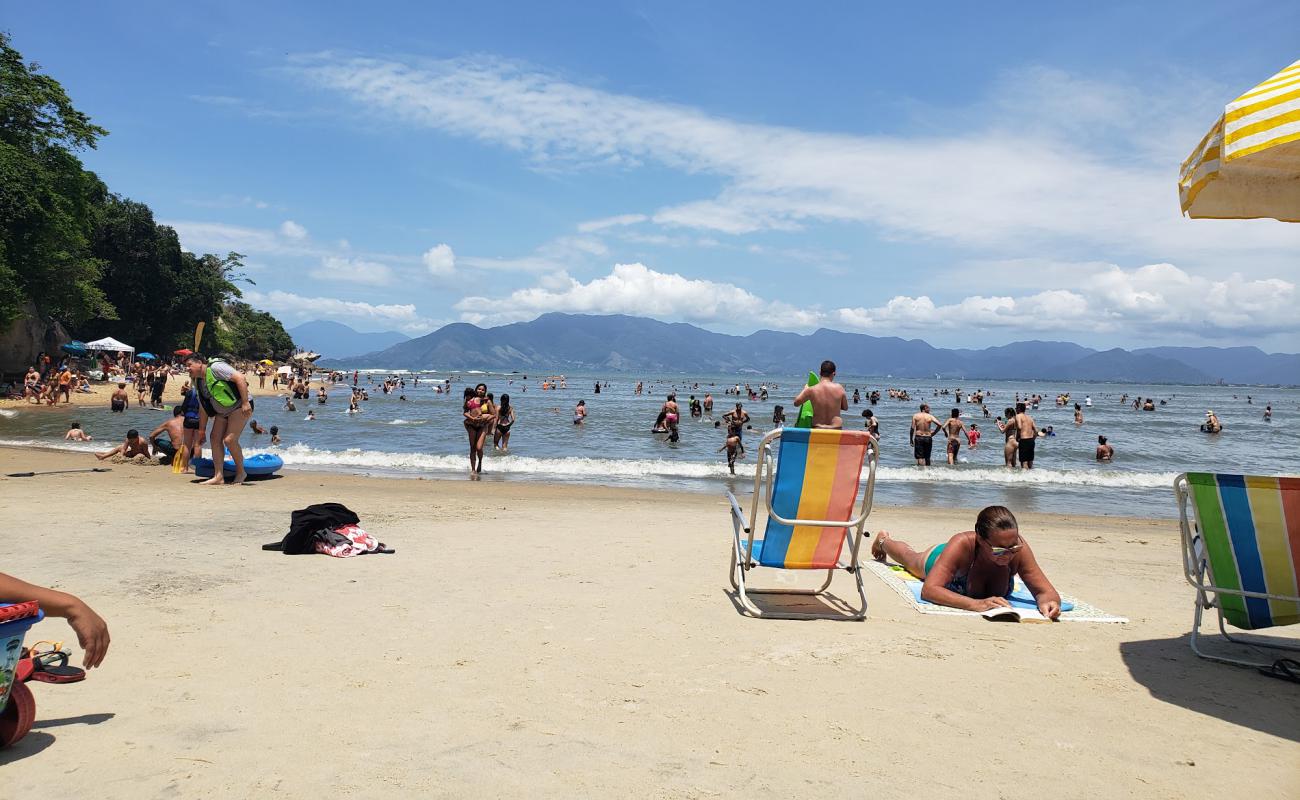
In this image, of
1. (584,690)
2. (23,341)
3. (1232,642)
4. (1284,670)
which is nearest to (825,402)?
(1232,642)

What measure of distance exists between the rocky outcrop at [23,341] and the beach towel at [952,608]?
33.7 meters

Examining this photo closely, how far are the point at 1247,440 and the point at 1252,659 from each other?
106 feet

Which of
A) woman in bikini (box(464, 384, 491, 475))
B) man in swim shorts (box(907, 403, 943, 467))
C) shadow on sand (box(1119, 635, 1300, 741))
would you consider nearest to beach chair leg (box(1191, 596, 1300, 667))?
shadow on sand (box(1119, 635, 1300, 741))

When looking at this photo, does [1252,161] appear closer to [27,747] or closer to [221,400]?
[27,747]

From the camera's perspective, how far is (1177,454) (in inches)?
896

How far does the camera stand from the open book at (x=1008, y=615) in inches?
178

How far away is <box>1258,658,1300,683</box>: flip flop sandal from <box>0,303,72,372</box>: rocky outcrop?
3578cm

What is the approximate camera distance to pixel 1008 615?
14.9 ft

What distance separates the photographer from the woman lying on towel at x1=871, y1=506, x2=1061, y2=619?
4.59m

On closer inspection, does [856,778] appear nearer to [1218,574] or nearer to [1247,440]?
[1218,574]

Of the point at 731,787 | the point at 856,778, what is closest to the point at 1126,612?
the point at 856,778

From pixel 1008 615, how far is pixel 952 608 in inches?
12.1

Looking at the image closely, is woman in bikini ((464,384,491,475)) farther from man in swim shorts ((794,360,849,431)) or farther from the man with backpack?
man in swim shorts ((794,360,849,431))

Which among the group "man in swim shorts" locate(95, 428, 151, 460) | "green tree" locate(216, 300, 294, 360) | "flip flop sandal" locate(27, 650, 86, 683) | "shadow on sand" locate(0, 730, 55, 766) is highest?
"green tree" locate(216, 300, 294, 360)
